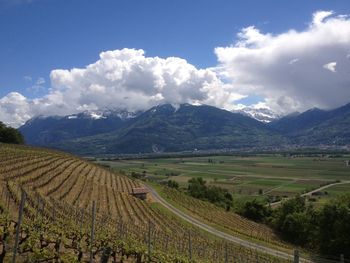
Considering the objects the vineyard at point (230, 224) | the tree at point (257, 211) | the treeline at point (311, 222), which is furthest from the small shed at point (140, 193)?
the treeline at point (311, 222)

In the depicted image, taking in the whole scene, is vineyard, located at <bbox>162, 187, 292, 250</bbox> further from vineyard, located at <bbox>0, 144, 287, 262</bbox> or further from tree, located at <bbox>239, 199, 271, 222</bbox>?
vineyard, located at <bbox>0, 144, 287, 262</bbox>

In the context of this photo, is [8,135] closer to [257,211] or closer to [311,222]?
[257,211]

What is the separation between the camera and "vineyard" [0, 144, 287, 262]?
794 inches

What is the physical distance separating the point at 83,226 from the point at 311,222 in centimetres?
6396

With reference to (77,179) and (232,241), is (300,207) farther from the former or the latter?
(77,179)

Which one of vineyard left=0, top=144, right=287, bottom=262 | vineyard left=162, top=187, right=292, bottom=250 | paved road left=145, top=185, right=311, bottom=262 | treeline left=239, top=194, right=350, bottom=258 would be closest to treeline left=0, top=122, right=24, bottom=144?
vineyard left=0, top=144, right=287, bottom=262

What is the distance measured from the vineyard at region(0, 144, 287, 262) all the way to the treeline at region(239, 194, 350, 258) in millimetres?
14107

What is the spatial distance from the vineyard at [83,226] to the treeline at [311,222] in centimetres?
1411

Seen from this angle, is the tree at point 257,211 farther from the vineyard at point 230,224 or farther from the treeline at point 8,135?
the treeline at point 8,135

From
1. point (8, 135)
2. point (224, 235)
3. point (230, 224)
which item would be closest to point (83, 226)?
point (224, 235)

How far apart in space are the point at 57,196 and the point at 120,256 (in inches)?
1357

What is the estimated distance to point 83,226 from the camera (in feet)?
100

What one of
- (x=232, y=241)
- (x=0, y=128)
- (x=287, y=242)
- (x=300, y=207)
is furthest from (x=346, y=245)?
(x=0, y=128)

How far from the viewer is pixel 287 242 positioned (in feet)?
283
